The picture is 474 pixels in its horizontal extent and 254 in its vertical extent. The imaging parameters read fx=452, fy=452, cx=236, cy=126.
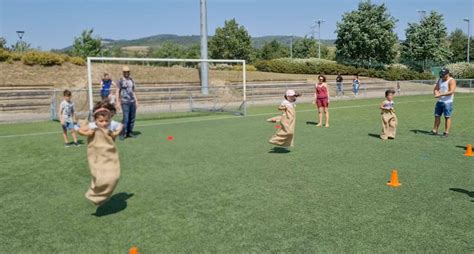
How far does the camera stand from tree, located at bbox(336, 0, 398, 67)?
53531 mm

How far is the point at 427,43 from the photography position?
186ft

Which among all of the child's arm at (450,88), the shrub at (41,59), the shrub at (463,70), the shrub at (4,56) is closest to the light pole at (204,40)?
the shrub at (41,59)

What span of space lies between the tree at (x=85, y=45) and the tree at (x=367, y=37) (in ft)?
105

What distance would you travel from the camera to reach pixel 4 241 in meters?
5.10

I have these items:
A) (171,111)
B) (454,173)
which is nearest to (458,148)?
(454,173)

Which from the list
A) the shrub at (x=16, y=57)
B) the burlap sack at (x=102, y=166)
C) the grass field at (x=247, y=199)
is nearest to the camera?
the grass field at (x=247, y=199)

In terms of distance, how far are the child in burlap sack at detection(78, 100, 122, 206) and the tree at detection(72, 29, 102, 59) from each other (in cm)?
5674

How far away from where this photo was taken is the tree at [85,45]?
2333 inches

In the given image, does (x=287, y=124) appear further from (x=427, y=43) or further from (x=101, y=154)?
(x=427, y=43)

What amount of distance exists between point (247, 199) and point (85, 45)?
57829mm

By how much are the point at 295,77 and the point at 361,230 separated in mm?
36272

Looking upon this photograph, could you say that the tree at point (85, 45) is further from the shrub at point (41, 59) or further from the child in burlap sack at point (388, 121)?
the child in burlap sack at point (388, 121)

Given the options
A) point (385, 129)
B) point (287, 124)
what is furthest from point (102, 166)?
point (385, 129)

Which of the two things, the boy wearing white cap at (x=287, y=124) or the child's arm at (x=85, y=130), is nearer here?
the child's arm at (x=85, y=130)
